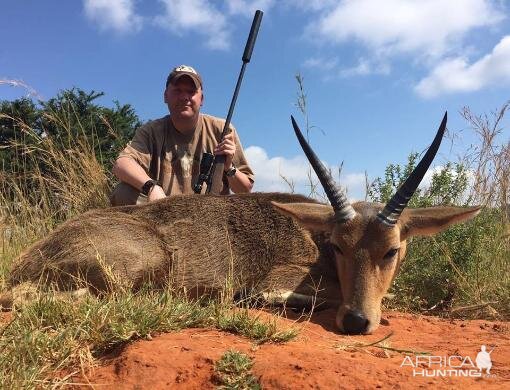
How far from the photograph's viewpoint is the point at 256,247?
5.57 meters

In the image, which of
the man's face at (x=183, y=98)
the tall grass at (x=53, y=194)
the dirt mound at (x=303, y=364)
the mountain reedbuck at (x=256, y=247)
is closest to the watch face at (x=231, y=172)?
the man's face at (x=183, y=98)

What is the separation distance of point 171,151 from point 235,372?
5469 mm

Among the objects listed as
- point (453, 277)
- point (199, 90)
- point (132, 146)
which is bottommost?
point (453, 277)

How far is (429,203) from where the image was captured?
6906 mm

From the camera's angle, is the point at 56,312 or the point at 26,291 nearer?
the point at 56,312

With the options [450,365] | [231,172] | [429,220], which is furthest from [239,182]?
[450,365]

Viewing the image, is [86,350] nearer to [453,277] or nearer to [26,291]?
[26,291]

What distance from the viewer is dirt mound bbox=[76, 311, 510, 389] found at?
9.84ft

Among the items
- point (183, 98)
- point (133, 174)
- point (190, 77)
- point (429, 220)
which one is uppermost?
point (190, 77)

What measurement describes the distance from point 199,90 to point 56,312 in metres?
5.06

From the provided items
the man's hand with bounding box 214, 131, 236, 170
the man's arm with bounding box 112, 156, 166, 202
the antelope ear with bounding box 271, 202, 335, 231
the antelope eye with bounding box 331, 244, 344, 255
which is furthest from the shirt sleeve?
the antelope eye with bounding box 331, 244, 344, 255

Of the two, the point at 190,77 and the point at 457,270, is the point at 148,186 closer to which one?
the point at 190,77

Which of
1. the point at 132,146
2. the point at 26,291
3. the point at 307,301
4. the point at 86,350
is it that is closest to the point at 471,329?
the point at 307,301

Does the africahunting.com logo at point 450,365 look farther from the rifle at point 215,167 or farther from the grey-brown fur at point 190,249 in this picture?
the rifle at point 215,167
